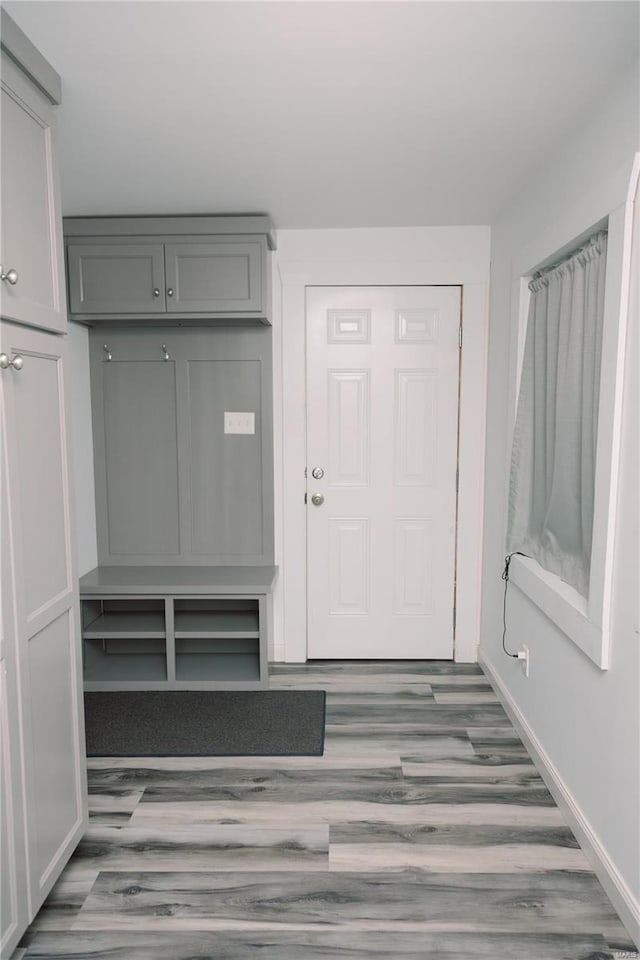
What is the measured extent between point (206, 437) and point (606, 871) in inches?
107

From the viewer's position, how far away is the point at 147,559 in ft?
12.4

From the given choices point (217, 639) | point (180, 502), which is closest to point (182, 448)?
point (180, 502)

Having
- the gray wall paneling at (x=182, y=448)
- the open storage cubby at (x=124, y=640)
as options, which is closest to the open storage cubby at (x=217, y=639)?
the open storage cubby at (x=124, y=640)

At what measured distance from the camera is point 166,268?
3.21 meters

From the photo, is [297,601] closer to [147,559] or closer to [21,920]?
[147,559]

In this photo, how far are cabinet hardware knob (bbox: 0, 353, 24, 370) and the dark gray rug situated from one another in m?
1.89

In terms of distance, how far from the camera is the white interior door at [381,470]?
362cm

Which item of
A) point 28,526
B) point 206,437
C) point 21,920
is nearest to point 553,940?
point 21,920

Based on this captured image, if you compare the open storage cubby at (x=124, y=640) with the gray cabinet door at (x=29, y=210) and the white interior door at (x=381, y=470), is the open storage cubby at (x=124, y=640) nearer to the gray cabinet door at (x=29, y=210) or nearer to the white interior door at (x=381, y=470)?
the white interior door at (x=381, y=470)

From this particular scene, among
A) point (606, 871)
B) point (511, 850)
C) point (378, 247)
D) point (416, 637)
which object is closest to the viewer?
point (606, 871)

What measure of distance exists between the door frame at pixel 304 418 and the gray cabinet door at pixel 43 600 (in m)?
1.80

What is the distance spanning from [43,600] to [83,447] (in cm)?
198

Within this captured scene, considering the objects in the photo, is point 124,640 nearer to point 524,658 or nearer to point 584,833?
point 524,658

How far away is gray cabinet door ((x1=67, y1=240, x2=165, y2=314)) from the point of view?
3225 millimetres
